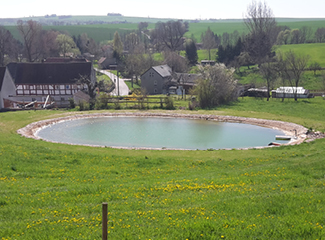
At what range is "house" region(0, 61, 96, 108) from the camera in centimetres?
5684

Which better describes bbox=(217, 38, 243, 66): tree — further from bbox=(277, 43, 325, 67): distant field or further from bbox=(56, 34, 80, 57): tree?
bbox=(56, 34, 80, 57): tree

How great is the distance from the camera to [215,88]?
49906 millimetres

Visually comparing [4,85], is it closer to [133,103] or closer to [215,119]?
[133,103]

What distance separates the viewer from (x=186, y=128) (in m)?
36.7

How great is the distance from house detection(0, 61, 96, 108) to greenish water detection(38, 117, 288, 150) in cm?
1862

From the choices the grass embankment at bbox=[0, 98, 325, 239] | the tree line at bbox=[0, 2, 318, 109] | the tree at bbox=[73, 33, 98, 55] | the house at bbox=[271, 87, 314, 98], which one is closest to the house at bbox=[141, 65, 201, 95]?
the tree line at bbox=[0, 2, 318, 109]

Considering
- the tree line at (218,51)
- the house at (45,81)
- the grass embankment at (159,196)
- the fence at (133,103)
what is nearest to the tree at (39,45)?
the tree line at (218,51)

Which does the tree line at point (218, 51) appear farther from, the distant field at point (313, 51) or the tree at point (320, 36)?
the distant field at point (313, 51)

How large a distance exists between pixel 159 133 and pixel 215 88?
18754mm

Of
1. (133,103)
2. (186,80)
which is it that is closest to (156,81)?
(186,80)

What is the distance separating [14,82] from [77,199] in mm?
50634

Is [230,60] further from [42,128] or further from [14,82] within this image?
[42,128]

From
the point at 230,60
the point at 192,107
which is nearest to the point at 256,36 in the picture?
the point at 230,60

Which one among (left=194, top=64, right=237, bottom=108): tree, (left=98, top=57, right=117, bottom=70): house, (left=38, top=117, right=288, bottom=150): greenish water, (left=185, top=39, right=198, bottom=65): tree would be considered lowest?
(left=38, top=117, right=288, bottom=150): greenish water
